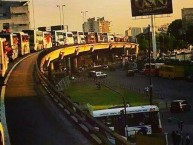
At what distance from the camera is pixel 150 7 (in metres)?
103

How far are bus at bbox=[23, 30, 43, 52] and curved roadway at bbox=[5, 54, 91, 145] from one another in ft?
149

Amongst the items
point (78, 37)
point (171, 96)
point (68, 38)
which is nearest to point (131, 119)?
point (171, 96)

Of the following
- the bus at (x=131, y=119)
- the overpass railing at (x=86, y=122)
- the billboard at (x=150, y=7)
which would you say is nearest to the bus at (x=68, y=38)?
the billboard at (x=150, y=7)

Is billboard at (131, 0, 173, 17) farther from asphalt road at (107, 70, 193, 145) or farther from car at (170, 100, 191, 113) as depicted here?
car at (170, 100, 191, 113)

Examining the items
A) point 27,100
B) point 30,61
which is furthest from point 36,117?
point 30,61

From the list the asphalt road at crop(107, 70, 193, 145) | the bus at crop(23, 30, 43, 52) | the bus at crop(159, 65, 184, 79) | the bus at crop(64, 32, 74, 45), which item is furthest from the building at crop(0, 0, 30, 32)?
the bus at crop(159, 65, 184, 79)

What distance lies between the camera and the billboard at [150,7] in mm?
101375

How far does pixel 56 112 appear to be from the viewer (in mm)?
26047

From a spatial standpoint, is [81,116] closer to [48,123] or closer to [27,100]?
[48,123]

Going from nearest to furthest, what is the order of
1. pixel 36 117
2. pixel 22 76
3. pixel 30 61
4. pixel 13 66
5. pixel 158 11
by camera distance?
pixel 36 117 → pixel 22 76 → pixel 13 66 → pixel 30 61 → pixel 158 11

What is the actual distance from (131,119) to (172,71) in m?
54.4

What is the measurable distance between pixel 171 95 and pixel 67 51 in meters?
35.4

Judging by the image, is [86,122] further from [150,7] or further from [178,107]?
[150,7]

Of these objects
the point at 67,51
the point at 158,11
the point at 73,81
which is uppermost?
the point at 158,11
